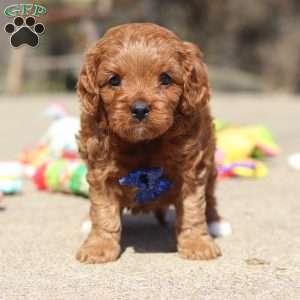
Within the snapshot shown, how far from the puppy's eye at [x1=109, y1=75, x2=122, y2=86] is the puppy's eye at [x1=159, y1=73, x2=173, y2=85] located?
210 mm

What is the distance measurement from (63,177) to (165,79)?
2.10 m

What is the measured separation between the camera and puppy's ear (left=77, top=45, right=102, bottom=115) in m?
3.84

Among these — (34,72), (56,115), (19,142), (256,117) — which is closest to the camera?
(56,115)

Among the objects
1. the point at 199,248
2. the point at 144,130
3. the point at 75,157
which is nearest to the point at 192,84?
the point at 144,130

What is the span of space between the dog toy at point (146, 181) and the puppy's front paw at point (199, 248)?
0.32 meters

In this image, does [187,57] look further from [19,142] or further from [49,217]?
[19,142]

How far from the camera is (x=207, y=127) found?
13.6 feet

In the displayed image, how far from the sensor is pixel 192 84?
12.7 feet

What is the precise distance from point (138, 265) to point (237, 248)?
66 cm

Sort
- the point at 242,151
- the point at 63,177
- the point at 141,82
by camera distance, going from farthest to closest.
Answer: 1. the point at 242,151
2. the point at 63,177
3. the point at 141,82

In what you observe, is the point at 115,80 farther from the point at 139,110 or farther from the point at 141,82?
the point at 139,110

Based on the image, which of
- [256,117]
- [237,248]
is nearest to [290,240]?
[237,248]

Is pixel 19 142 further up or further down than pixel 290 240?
further down

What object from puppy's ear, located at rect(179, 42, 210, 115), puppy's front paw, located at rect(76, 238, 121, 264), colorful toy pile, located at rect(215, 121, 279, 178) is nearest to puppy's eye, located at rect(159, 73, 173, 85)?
puppy's ear, located at rect(179, 42, 210, 115)
